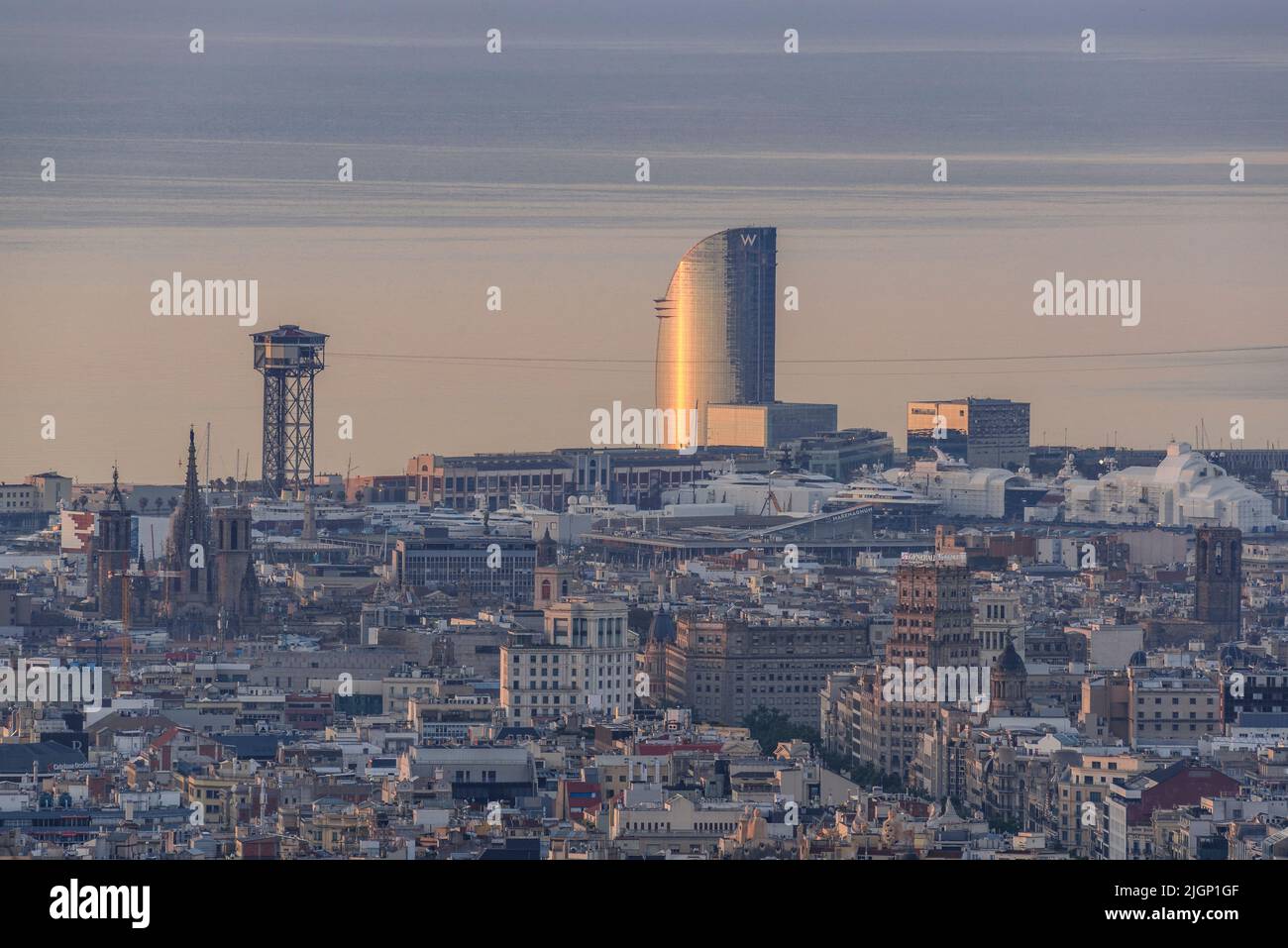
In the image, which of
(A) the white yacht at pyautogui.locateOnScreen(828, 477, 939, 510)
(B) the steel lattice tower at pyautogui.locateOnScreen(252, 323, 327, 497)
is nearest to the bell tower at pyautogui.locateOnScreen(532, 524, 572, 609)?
(B) the steel lattice tower at pyautogui.locateOnScreen(252, 323, 327, 497)

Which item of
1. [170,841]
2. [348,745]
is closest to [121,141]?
[348,745]

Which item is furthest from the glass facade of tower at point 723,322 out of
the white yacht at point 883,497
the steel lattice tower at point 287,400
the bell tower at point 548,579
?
the bell tower at point 548,579

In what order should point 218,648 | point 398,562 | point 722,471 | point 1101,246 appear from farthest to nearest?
point 722,471 → point 398,562 → point 1101,246 → point 218,648

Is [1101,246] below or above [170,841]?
above

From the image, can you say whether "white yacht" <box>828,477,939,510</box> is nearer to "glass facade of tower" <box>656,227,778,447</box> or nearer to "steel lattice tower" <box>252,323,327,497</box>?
"glass facade of tower" <box>656,227,778,447</box>
